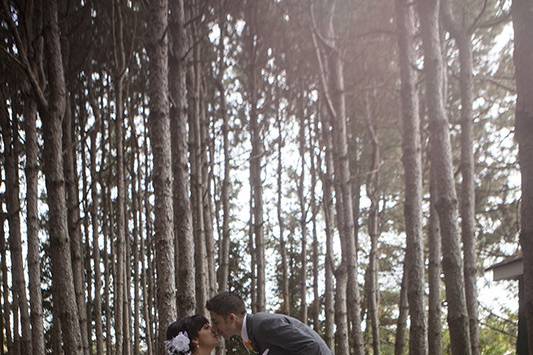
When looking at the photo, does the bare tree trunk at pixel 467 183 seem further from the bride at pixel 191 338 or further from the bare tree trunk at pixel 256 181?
the bride at pixel 191 338

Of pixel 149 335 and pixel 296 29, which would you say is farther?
pixel 149 335

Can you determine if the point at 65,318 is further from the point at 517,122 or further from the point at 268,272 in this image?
the point at 268,272

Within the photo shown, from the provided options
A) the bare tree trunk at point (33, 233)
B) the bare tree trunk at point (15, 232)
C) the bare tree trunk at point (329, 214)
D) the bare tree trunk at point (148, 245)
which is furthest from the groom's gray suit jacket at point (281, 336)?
the bare tree trunk at point (148, 245)

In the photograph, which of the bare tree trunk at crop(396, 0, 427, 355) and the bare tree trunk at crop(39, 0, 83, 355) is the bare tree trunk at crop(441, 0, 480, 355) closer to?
the bare tree trunk at crop(396, 0, 427, 355)

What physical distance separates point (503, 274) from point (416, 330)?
393 cm

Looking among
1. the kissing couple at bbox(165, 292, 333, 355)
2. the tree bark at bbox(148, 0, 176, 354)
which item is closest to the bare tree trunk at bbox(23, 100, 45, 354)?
the tree bark at bbox(148, 0, 176, 354)

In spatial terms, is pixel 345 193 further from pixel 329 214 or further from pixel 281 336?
pixel 281 336

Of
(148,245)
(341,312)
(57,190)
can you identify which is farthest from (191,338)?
(148,245)

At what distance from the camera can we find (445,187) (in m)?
5.30

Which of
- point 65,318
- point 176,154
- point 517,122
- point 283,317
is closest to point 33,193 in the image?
point 65,318

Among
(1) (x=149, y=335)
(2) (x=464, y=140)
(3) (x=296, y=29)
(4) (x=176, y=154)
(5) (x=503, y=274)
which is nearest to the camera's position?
(4) (x=176, y=154)

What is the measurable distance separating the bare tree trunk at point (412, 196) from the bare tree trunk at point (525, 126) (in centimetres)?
384

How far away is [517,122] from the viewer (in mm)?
2104

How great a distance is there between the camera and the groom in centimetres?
352
